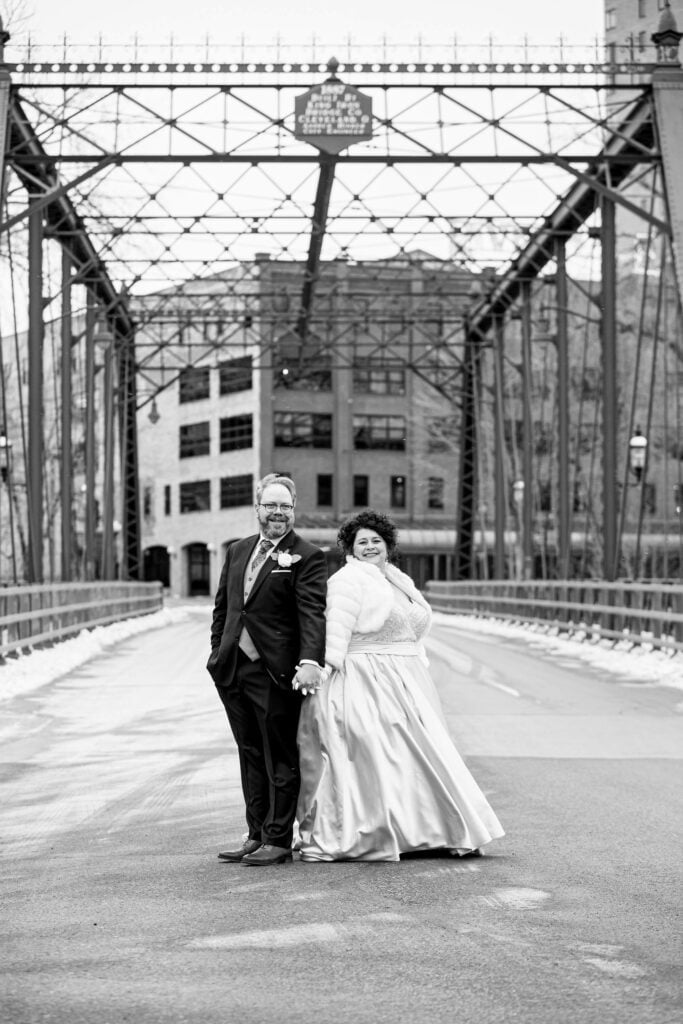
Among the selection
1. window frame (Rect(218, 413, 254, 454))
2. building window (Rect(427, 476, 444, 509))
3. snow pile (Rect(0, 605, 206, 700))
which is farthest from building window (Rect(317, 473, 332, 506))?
snow pile (Rect(0, 605, 206, 700))

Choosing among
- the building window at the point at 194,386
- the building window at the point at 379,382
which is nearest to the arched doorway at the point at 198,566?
the building window at the point at 194,386

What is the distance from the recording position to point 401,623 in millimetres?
7828

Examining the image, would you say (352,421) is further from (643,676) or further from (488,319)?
(643,676)

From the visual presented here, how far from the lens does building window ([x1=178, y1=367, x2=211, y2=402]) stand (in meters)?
82.0

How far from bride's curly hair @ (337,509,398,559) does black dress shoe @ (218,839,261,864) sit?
1.47 m

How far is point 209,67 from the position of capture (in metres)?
23.7

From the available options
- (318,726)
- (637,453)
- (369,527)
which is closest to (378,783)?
(318,726)

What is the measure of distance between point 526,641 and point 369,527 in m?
22.3

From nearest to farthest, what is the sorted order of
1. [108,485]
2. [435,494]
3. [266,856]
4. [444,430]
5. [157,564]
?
[266,856]
[108,485]
[444,430]
[435,494]
[157,564]

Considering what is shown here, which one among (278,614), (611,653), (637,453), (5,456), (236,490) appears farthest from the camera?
(236,490)

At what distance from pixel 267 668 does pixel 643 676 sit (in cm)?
1358

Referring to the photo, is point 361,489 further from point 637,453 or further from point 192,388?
point 637,453

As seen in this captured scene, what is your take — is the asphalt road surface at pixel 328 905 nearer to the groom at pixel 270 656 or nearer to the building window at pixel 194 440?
the groom at pixel 270 656

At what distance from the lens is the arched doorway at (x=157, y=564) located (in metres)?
88.2
